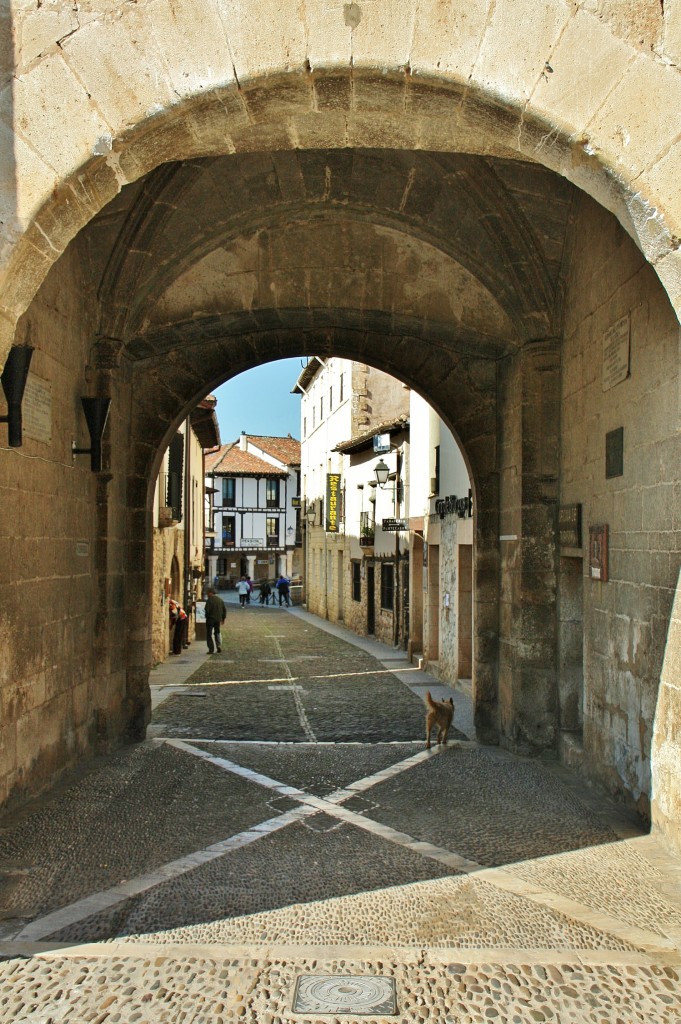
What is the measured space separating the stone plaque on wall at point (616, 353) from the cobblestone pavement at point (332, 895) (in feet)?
9.06

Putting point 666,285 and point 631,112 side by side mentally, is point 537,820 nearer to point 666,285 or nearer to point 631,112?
point 666,285

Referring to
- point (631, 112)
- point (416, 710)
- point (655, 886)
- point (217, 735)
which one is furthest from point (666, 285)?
point (416, 710)

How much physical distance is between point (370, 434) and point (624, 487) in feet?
45.2

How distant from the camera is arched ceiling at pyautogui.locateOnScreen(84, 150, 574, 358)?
6.37 metres

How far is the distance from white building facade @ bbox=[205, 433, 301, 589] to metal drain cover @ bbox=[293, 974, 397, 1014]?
153ft

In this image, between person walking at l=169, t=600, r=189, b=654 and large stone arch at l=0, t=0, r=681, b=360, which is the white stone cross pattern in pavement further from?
person walking at l=169, t=600, r=189, b=654

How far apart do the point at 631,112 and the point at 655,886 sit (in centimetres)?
345

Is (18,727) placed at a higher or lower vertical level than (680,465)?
lower

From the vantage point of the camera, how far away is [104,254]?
6613mm

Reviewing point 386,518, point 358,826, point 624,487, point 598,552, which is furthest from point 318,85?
point 386,518

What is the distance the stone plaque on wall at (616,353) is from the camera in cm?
517

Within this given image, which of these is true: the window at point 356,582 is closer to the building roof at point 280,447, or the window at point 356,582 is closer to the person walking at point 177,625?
the person walking at point 177,625

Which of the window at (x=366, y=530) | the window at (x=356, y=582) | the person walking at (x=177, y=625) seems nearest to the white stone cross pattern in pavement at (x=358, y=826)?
the person walking at (x=177, y=625)

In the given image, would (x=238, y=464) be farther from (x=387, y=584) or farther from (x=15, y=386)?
(x=15, y=386)
